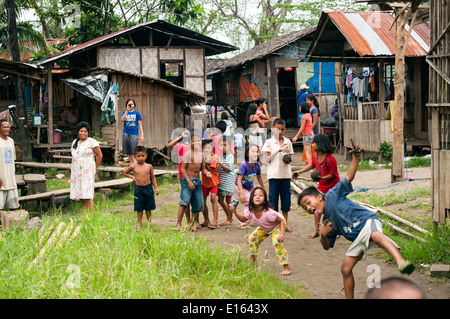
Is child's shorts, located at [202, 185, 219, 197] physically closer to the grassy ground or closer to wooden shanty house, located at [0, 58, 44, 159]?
the grassy ground

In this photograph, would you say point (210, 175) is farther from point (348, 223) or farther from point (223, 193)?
point (348, 223)

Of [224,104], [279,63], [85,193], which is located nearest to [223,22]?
[224,104]

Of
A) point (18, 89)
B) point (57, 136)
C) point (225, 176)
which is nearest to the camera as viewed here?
point (225, 176)

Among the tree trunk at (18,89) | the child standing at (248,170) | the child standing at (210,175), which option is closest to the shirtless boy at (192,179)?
the child standing at (210,175)

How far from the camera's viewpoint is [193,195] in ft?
26.3

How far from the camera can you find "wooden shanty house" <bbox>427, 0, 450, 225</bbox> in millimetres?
6418

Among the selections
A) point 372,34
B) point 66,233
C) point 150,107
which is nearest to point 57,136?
point 150,107

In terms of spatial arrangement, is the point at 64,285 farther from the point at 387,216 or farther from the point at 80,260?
the point at 387,216

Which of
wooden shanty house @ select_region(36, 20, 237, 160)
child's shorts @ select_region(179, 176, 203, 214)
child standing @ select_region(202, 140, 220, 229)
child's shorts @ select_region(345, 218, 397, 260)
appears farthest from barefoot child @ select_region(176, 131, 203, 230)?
wooden shanty house @ select_region(36, 20, 237, 160)

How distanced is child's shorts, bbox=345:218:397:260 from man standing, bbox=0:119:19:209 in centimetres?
554

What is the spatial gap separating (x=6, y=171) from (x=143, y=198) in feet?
6.80

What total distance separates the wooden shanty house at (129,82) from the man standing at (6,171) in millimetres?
7161

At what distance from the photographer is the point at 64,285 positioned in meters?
4.66
